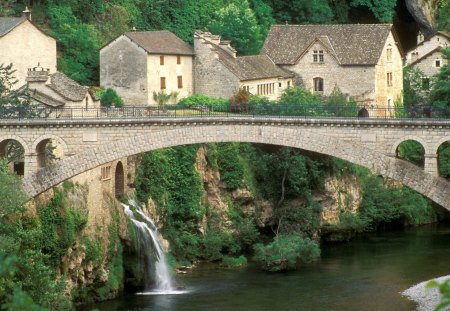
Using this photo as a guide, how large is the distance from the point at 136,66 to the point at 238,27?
14.0 metres

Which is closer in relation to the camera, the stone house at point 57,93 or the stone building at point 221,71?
the stone house at point 57,93

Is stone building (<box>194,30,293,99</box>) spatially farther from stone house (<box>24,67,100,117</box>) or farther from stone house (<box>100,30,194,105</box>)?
stone house (<box>24,67,100,117</box>)

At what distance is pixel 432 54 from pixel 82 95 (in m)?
40.4

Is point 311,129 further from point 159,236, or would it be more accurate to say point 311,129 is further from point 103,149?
point 159,236

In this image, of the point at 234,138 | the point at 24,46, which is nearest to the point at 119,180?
the point at 24,46

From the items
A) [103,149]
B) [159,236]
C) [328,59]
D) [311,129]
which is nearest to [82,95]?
[159,236]

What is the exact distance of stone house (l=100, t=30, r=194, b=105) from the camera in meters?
94.8

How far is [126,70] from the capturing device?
313 feet

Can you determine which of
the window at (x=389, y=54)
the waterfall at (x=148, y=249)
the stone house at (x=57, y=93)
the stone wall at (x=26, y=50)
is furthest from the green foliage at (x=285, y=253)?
the window at (x=389, y=54)

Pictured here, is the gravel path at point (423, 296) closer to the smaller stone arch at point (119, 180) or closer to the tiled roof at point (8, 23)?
the smaller stone arch at point (119, 180)

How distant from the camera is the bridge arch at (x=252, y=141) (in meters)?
66.7

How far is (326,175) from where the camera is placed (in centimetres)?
9469

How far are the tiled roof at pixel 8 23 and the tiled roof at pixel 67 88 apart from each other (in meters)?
3.74

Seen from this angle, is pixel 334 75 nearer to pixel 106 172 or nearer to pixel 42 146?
pixel 106 172
